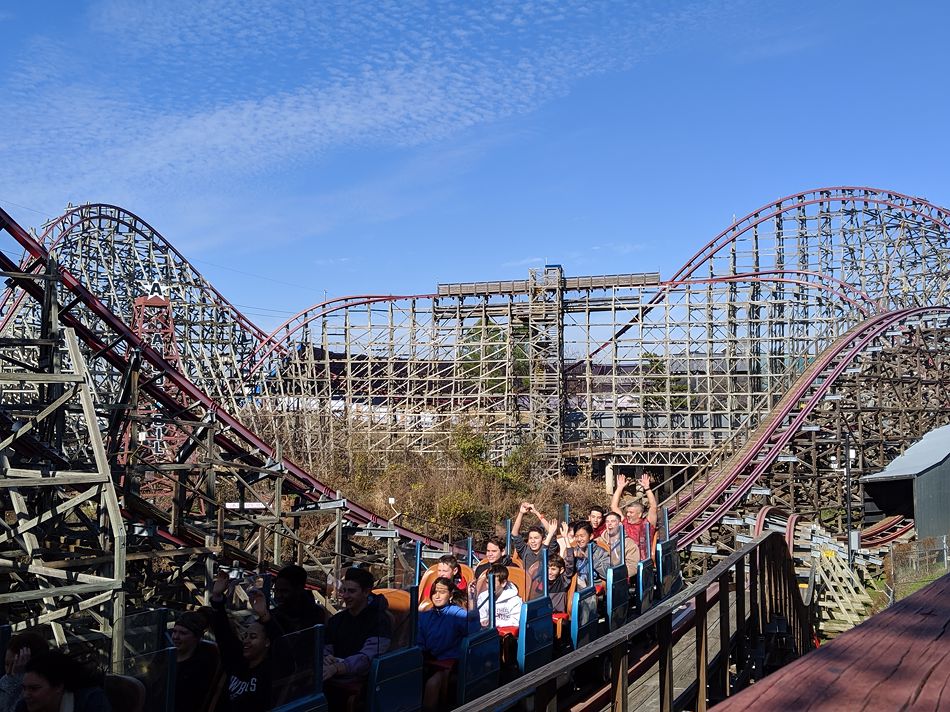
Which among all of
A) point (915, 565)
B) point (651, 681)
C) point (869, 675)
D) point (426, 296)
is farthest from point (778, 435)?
point (869, 675)

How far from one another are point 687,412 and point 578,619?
1524 centimetres

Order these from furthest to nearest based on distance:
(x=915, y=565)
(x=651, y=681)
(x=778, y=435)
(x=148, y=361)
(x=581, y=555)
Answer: (x=778, y=435)
(x=915, y=565)
(x=148, y=361)
(x=581, y=555)
(x=651, y=681)

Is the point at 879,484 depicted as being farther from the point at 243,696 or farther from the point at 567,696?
the point at 243,696

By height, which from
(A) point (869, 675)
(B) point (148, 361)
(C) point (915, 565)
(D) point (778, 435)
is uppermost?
(B) point (148, 361)

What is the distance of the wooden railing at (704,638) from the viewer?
243 centimetres

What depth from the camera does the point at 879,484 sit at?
17328mm

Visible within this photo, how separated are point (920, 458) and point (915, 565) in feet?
16.0

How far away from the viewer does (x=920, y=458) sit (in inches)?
645

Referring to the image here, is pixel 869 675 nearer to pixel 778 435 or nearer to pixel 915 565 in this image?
pixel 915 565

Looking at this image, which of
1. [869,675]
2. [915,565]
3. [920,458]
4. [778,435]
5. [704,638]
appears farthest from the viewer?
[778,435]

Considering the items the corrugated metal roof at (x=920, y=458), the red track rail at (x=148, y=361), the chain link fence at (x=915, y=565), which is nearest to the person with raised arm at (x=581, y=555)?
the red track rail at (x=148, y=361)

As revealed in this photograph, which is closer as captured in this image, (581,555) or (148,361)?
(581,555)

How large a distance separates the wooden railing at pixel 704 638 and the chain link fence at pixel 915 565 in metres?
5.08

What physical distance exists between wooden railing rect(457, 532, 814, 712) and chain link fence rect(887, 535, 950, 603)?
5075 mm
